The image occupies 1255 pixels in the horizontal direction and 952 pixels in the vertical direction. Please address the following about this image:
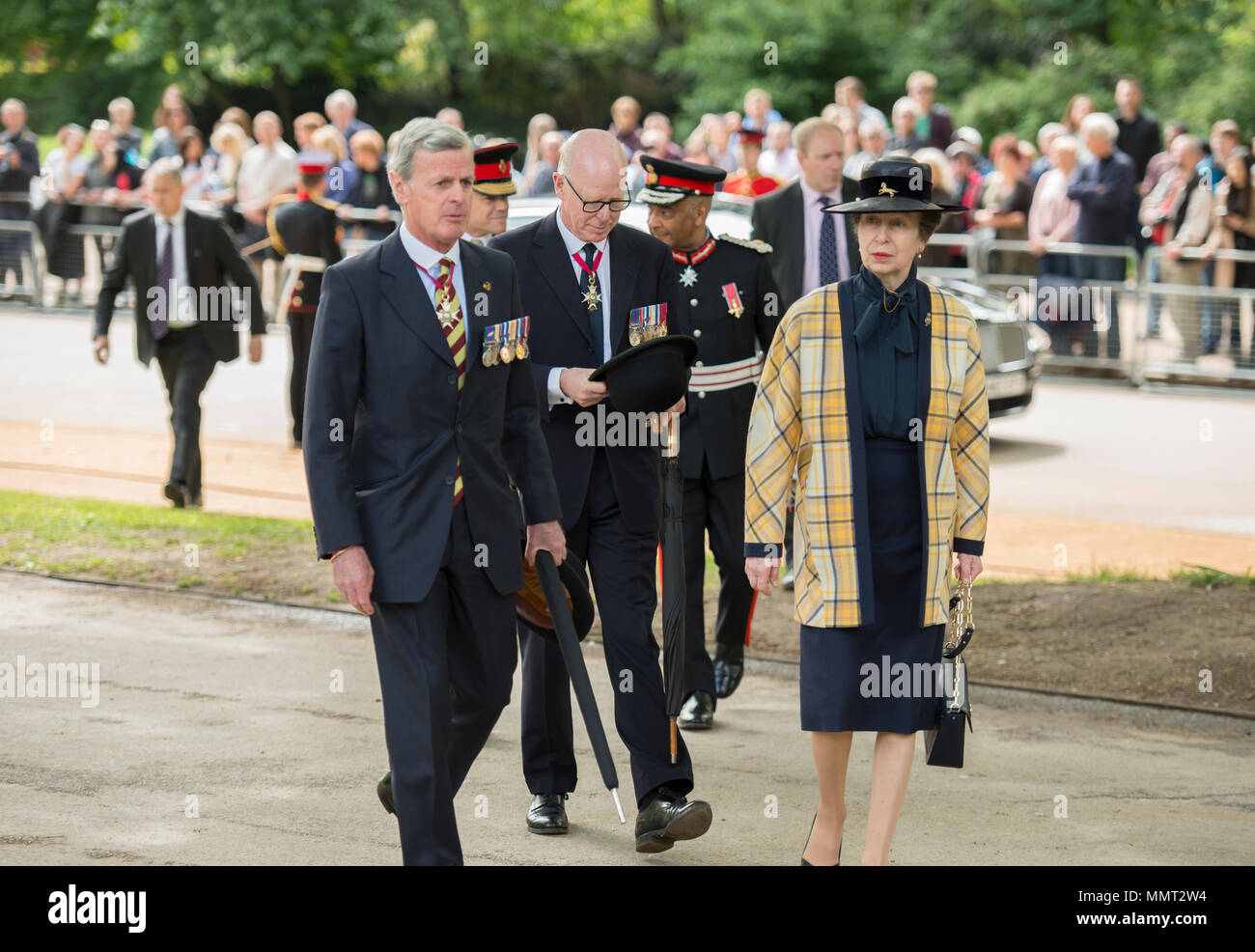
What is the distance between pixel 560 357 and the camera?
589 cm

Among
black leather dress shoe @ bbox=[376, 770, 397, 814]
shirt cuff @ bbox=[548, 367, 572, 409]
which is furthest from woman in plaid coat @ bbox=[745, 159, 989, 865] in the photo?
black leather dress shoe @ bbox=[376, 770, 397, 814]

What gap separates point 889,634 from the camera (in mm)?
5004

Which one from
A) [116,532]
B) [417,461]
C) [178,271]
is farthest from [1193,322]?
[417,461]

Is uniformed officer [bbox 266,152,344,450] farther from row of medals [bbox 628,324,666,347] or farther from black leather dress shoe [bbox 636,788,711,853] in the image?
black leather dress shoe [bbox 636,788,711,853]

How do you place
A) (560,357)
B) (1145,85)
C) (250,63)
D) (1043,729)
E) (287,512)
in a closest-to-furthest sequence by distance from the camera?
(560,357) < (1043,729) < (287,512) < (1145,85) < (250,63)

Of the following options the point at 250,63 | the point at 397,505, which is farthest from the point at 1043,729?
the point at 250,63

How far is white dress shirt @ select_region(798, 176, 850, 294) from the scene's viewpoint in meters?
9.07

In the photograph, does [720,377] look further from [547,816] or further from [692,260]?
[547,816]

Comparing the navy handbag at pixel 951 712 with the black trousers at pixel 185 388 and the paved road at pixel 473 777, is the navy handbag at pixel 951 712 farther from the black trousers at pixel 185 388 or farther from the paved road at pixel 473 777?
the black trousers at pixel 185 388

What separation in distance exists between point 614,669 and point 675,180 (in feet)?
6.73

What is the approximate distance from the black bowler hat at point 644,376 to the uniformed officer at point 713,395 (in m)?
1.48

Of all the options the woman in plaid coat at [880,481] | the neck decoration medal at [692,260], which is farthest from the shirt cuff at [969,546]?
the neck decoration medal at [692,260]
